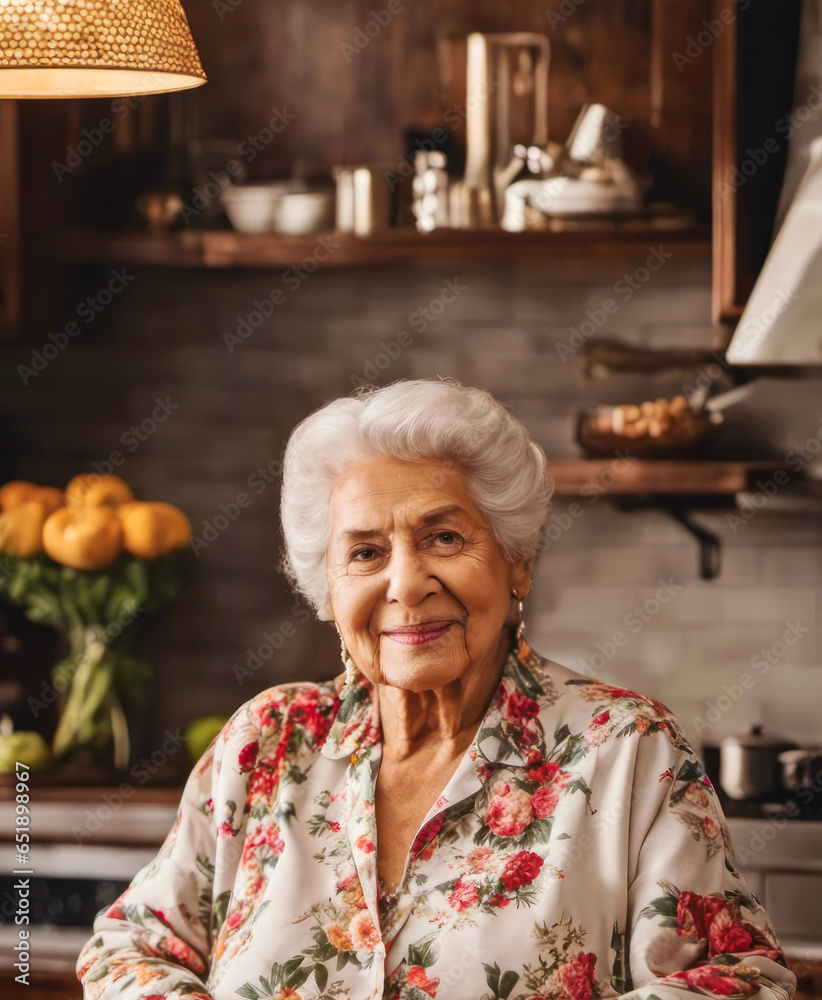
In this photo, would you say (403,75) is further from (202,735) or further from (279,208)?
(202,735)

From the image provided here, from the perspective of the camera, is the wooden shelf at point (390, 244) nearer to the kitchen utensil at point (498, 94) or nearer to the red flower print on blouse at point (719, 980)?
the kitchen utensil at point (498, 94)

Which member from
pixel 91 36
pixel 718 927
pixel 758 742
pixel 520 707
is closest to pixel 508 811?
pixel 520 707

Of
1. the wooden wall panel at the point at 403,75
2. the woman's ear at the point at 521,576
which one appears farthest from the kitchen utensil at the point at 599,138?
the woman's ear at the point at 521,576

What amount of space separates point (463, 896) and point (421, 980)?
0.34 feet

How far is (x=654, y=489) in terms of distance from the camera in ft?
8.35

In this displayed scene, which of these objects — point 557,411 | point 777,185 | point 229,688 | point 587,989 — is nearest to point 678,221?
point 777,185

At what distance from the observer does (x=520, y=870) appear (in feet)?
4.44

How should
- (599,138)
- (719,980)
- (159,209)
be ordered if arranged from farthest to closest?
(159,209), (599,138), (719,980)

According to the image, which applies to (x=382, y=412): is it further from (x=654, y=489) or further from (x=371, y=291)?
(x=371, y=291)

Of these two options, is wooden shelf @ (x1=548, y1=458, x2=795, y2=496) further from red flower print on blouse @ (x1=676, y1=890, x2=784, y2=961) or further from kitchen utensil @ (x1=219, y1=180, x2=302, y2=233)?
red flower print on blouse @ (x1=676, y1=890, x2=784, y2=961)

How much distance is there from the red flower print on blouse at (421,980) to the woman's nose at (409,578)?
43cm

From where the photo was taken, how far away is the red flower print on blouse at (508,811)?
54.7 inches

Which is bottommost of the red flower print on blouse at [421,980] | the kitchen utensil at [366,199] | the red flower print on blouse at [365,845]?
the red flower print on blouse at [421,980]

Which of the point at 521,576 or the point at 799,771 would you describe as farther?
the point at 799,771
